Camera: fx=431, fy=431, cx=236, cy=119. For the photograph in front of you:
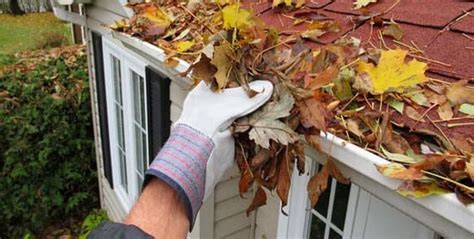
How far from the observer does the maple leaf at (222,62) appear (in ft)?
4.05

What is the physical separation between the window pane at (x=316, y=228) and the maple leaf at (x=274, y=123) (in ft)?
3.82

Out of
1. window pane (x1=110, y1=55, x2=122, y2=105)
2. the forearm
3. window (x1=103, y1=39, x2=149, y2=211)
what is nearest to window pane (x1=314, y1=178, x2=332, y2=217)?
the forearm

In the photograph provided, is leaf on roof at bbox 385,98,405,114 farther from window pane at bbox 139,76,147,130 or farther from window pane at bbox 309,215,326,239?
window pane at bbox 139,76,147,130

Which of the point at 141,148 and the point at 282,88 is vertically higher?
the point at 282,88

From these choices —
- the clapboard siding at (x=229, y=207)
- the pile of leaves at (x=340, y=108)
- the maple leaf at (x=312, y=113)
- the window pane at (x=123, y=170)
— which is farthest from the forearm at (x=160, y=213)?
the window pane at (x=123, y=170)

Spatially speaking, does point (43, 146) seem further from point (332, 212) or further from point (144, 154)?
point (332, 212)

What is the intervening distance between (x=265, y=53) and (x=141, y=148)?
120 inches

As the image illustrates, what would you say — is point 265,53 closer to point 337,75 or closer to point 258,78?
point 258,78

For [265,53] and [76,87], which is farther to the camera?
[76,87]

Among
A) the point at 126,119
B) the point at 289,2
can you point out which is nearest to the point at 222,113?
the point at 289,2

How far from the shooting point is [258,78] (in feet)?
4.19

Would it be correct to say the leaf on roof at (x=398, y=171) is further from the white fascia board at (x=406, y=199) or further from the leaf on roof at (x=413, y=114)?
the leaf on roof at (x=413, y=114)

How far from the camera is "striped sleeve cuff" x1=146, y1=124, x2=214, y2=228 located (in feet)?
3.80

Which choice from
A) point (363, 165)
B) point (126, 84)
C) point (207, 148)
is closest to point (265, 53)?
point (207, 148)
